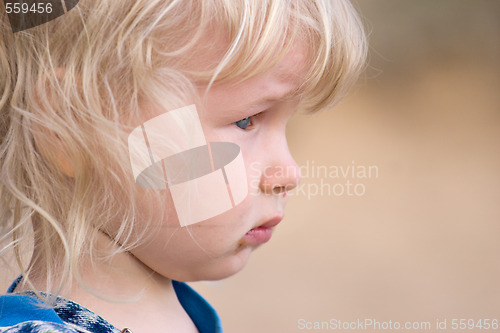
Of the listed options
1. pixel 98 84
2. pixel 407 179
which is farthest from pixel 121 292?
pixel 407 179

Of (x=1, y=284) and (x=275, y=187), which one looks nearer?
(x=275, y=187)

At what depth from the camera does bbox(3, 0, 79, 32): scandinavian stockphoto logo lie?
0.55 metres

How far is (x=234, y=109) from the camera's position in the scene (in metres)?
0.57

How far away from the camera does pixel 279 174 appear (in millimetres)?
615

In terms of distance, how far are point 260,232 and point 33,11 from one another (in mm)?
277

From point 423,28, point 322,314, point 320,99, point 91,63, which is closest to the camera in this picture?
point 91,63

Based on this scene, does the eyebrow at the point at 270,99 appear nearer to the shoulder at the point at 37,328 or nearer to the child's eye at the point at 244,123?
the child's eye at the point at 244,123

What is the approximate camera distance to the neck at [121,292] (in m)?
0.58

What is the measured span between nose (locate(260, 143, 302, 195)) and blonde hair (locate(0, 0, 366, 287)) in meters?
0.09

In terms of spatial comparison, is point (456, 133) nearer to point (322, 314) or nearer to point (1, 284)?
point (322, 314)

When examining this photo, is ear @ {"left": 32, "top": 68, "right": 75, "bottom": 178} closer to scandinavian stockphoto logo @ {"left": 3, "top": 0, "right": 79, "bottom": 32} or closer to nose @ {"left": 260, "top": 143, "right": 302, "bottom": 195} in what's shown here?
scandinavian stockphoto logo @ {"left": 3, "top": 0, "right": 79, "bottom": 32}

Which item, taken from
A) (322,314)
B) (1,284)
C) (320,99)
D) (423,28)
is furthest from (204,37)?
(423,28)

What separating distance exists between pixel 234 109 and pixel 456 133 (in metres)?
1.10

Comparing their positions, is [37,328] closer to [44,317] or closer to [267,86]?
[44,317]
